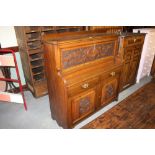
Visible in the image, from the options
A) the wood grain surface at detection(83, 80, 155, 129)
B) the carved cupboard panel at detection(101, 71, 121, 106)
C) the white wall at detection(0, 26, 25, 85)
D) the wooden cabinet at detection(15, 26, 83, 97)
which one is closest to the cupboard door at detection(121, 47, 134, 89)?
the wood grain surface at detection(83, 80, 155, 129)

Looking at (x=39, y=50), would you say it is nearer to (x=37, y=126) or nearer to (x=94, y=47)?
(x=94, y=47)

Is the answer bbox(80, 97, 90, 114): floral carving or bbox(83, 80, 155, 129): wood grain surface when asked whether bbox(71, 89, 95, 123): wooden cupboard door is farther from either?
bbox(83, 80, 155, 129): wood grain surface

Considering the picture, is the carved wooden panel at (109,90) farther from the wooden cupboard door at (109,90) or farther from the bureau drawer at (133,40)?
the bureau drawer at (133,40)

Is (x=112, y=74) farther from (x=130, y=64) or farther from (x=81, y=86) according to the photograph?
(x=130, y=64)

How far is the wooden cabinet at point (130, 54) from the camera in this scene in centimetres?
253

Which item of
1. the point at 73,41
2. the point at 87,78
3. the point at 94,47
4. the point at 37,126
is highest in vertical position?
the point at 73,41

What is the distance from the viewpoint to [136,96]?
2.99 m

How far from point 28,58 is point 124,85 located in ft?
7.23

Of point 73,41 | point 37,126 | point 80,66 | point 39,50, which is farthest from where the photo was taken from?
point 39,50

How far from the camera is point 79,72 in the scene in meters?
2.01

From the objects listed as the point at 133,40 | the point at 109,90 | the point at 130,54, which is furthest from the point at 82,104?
the point at 133,40

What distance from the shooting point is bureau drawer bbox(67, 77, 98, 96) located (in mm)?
1769

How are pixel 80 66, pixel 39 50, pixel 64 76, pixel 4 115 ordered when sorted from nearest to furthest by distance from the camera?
pixel 64 76 → pixel 80 66 → pixel 4 115 → pixel 39 50

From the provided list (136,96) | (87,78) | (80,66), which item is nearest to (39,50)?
(80,66)
